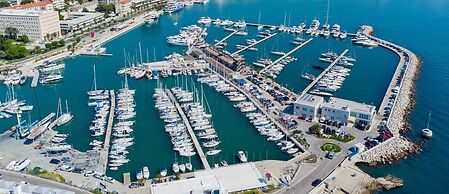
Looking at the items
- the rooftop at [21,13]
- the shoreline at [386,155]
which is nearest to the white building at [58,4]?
the rooftop at [21,13]

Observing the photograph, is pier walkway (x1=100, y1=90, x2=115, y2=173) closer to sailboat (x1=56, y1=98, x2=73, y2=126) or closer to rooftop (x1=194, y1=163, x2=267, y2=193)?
sailboat (x1=56, y1=98, x2=73, y2=126)

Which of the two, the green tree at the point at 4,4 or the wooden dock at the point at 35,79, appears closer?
the wooden dock at the point at 35,79

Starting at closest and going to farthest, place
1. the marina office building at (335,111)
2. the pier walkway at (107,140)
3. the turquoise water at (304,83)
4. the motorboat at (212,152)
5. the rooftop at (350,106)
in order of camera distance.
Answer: the pier walkway at (107,140) → the motorboat at (212,152) → the turquoise water at (304,83) → the marina office building at (335,111) → the rooftop at (350,106)

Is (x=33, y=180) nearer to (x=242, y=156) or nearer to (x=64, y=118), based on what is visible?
(x=64, y=118)

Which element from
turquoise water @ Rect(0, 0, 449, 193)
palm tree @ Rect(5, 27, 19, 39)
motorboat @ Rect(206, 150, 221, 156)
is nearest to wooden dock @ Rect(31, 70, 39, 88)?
turquoise water @ Rect(0, 0, 449, 193)

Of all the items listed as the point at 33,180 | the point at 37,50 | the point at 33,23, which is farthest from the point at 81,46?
the point at 33,180

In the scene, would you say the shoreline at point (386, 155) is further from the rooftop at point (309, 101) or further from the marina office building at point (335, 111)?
the rooftop at point (309, 101)
